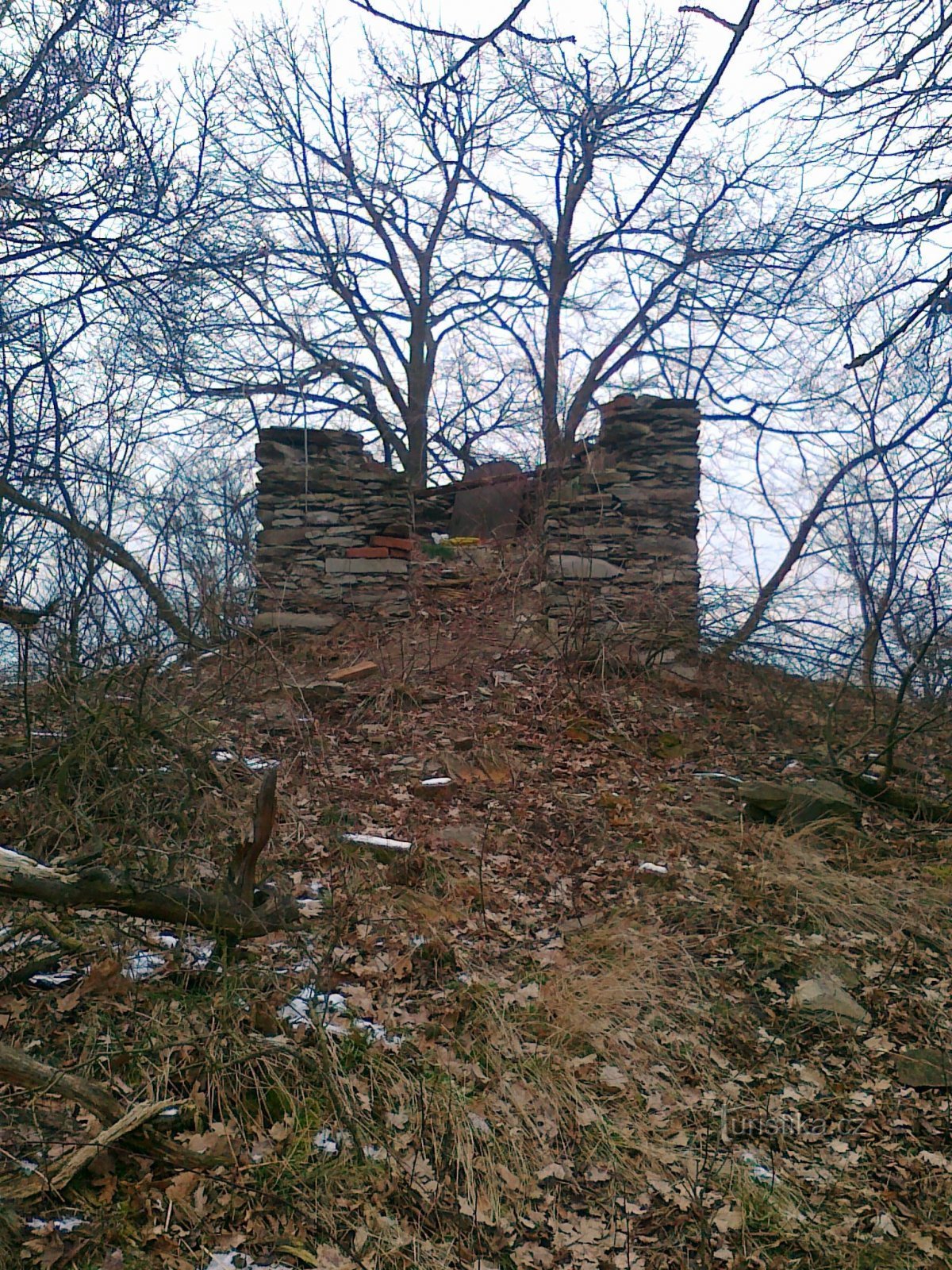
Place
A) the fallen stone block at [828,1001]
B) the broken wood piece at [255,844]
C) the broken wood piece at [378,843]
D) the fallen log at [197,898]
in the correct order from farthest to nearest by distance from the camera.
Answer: the broken wood piece at [378,843], the fallen stone block at [828,1001], the broken wood piece at [255,844], the fallen log at [197,898]

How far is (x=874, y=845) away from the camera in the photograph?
6090mm

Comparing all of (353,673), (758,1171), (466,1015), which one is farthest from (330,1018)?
(353,673)

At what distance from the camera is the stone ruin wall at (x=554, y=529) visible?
29.2 feet

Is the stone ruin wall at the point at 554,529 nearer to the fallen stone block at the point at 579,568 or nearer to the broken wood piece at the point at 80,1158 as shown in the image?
the fallen stone block at the point at 579,568

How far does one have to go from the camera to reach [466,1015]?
4.09 meters

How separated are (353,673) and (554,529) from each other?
8.20 ft

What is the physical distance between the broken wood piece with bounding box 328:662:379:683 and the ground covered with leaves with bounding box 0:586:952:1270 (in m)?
0.86

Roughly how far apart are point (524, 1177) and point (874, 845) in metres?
3.53

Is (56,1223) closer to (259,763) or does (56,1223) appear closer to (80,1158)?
(80,1158)

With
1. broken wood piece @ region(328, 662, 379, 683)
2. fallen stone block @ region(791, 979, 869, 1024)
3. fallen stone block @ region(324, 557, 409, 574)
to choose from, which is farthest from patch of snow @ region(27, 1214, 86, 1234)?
fallen stone block @ region(324, 557, 409, 574)

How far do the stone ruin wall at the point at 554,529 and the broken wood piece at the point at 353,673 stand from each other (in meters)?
1.15

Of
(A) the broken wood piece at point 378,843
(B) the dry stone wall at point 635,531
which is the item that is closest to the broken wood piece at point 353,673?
(B) the dry stone wall at point 635,531

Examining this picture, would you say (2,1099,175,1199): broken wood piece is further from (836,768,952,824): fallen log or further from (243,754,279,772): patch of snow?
(836,768,952,824): fallen log

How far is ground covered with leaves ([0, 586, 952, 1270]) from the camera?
125 inches
